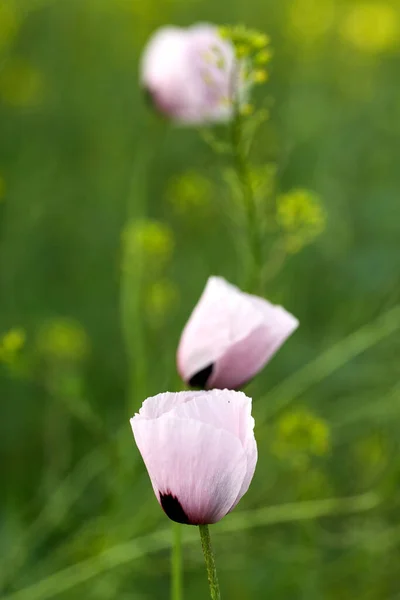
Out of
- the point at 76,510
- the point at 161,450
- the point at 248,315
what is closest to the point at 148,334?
the point at 76,510

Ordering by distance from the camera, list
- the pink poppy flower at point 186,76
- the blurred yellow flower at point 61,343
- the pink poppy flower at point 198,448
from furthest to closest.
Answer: the blurred yellow flower at point 61,343 < the pink poppy flower at point 186,76 < the pink poppy flower at point 198,448

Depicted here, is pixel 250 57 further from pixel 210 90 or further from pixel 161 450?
pixel 161 450

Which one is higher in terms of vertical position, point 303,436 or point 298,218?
point 298,218

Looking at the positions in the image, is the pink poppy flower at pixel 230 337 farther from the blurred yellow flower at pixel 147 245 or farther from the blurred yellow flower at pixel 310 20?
the blurred yellow flower at pixel 310 20

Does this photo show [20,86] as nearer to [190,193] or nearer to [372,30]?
[190,193]

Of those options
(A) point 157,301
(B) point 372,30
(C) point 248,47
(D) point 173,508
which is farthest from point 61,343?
(B) point 372,30

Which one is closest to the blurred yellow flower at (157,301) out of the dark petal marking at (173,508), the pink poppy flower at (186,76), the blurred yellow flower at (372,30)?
the pink poppy flower at (186,76)
